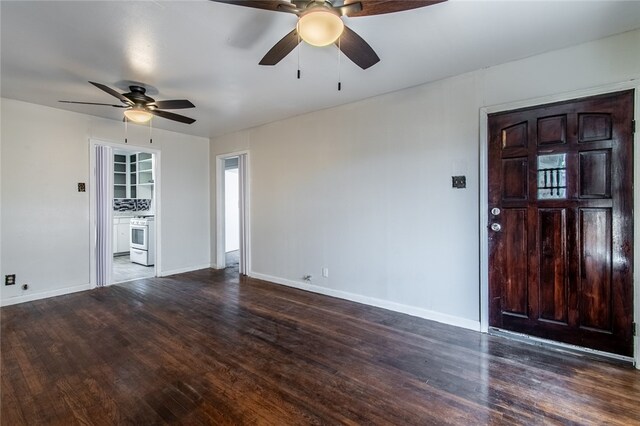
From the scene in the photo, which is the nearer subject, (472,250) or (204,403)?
(204,403)

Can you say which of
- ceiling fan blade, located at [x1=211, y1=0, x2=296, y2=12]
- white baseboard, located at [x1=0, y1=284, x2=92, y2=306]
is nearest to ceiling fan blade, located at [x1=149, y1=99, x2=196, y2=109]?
ceiling fan blade, located at [x1=211, y1=0, x2=296, y2=12]

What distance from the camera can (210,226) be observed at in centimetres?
598

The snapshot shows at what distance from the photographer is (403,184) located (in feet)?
11.2

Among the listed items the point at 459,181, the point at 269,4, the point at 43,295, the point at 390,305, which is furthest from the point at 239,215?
the point at 269,4

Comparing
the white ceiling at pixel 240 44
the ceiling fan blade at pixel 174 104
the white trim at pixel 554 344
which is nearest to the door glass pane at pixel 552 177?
the white ceiling at pixel 240 44

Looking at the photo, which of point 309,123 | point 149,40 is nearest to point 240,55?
point 149,40

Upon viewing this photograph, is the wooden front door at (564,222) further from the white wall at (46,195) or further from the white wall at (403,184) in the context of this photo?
the white wall at (46,195)

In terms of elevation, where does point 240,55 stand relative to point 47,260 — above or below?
above

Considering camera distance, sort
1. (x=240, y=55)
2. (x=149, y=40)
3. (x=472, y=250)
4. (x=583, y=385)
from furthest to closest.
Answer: (x=472, y=250)
(x=240, y=55)
(x=149, y=40)
(x=583, y=385)

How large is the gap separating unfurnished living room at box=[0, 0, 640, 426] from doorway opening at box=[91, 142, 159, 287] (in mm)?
73

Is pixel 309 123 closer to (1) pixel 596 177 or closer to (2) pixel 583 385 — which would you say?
(1) pixel 596 177

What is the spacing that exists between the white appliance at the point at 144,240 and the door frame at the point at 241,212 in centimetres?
140

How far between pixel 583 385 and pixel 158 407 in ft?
9.48

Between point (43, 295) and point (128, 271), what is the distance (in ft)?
5.22
